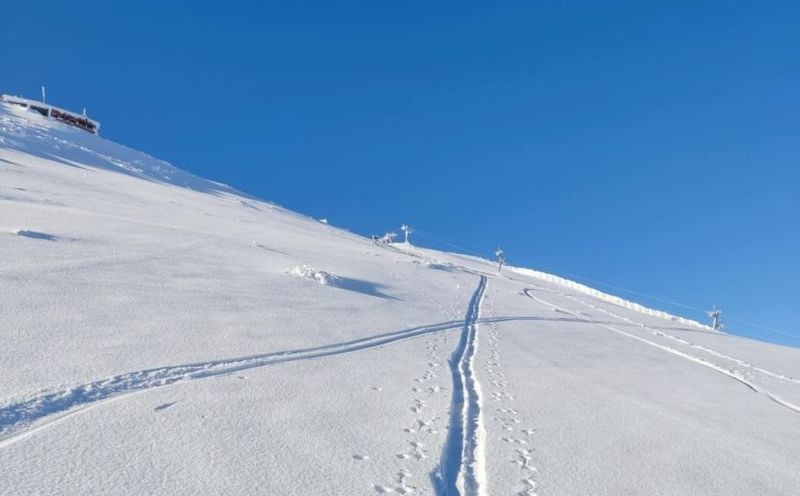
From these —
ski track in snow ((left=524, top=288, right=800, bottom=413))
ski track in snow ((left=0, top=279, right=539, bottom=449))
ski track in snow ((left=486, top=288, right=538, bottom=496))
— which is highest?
ski track in snow ((left=524, top=288, right=800, bottom=413))

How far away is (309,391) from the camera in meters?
9.86

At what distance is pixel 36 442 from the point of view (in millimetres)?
6281

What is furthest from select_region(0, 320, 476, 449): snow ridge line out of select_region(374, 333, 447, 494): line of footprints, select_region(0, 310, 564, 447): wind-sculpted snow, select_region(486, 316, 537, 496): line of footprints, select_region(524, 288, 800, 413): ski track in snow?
select_region(524, 288, 800, 413): ski track in snow

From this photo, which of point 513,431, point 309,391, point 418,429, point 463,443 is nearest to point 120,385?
point 309,391

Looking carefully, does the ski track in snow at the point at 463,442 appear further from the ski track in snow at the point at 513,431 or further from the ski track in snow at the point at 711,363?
the ski track in snow at the point at 711,363

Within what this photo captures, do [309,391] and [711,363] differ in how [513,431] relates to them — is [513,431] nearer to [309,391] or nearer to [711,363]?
[309,391]

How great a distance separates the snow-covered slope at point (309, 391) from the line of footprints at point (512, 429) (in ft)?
0.20

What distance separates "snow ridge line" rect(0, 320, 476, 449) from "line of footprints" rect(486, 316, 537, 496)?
414cm

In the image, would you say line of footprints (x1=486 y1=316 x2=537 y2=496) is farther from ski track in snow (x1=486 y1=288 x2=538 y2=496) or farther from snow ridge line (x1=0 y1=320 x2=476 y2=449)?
snow ridge line (x1=0 y1=320 x2=476 y2=449)

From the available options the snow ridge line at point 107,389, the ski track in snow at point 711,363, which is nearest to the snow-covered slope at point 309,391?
the snow ridge line at point 107,389

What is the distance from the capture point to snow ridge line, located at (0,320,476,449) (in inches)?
263

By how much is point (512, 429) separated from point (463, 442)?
1385 millimetres

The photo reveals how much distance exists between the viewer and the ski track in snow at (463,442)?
7.23 meters

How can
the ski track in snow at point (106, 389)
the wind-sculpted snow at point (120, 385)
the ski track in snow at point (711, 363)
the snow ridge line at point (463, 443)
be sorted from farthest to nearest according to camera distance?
the ski track in snow at point (711, 363) < the snow ridge line at point (463, 443) < the wind-sculpted snow at point (120, 385) < the ski track in snow at point (106, 389)
